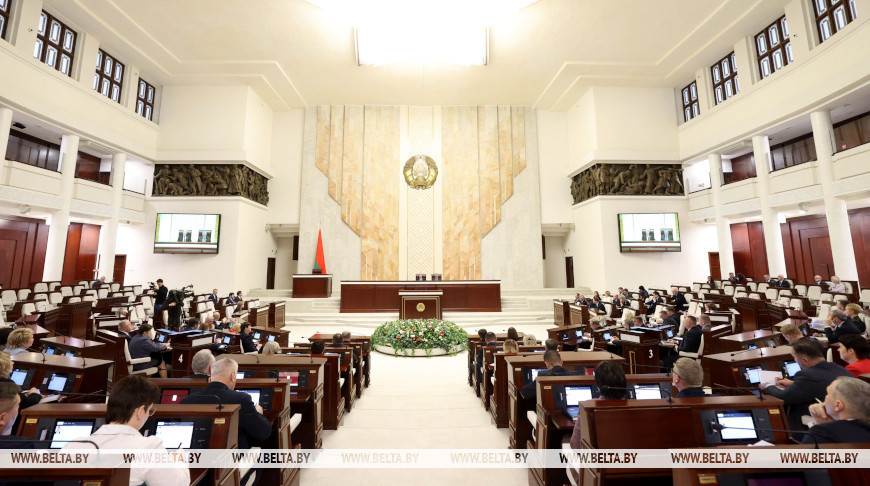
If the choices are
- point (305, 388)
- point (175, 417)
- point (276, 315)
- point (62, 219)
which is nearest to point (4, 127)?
point (62, 219)

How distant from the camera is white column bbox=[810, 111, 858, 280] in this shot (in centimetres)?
872

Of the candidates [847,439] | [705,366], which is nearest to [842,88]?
[705,366]

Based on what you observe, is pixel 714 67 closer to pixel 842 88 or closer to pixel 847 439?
pixel 842 88

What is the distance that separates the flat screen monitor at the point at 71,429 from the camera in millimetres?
1863

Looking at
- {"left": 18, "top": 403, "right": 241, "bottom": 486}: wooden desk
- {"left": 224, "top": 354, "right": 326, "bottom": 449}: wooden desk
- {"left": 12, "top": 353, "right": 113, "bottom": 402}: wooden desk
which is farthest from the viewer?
{"left": 224, "top": 354, "right": 326, "bottom": 449}: wooden desk

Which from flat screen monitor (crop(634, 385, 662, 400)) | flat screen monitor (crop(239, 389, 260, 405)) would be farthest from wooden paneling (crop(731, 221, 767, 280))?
flat screen monitor (crop(239, 389, 260, 405))

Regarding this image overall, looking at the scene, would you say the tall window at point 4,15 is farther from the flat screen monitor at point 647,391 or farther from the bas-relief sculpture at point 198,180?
the flat screen monitor at point 647,391

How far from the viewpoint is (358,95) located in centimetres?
1557

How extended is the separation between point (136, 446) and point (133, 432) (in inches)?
3.0

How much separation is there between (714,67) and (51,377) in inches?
702

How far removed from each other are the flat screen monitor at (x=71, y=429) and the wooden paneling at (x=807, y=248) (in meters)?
17.3

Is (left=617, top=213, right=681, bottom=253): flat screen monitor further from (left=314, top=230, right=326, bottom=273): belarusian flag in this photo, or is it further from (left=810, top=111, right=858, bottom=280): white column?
(left=314, top=230, right=326, bottom=273): belarusian flag

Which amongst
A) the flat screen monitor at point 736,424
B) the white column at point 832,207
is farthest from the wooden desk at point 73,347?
the white column at point 832,207

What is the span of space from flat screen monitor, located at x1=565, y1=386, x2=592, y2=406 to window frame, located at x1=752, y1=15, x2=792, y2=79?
40.8 feet
